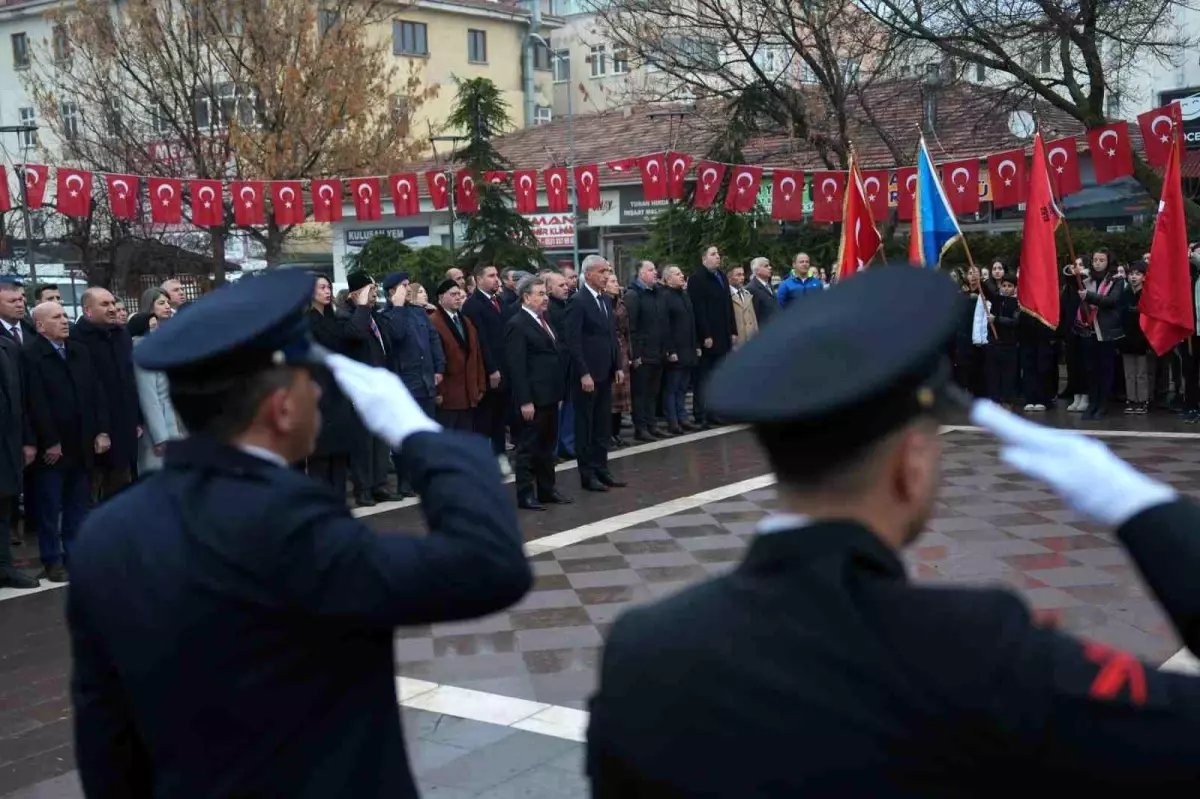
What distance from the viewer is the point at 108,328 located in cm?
848

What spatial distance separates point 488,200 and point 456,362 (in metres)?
14.0

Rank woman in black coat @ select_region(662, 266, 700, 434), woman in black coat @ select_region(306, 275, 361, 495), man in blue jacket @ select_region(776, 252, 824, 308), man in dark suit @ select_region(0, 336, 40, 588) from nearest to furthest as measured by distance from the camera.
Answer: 1. man in dark suit @ select_region(0, 336, 40, 588)
2. woman in black coat @ select_region(306, 275, 361, 495)
3. woman in black coat @ select_region(662, 266, 700, 434)
4. man in blue jacket @ select_region(776, 252, 824, 308)

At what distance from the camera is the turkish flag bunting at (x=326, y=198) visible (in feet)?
54.2

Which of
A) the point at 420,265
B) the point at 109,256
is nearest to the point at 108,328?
the point at 420,265

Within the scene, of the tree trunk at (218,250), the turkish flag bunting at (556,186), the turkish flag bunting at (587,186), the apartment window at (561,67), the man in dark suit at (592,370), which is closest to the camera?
the man in dark suit at (592,370)

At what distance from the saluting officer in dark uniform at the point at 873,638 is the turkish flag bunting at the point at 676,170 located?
15.5 m

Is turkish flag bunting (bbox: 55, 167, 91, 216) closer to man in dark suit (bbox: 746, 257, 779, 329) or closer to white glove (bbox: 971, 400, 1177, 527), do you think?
man in dark suit (bbox: 746, 257, 779, 329)

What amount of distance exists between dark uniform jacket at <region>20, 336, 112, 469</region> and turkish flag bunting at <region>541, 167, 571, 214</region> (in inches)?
371

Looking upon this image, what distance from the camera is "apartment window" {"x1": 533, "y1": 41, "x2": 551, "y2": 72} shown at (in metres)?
47.9

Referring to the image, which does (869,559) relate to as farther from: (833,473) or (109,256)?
(109,256)

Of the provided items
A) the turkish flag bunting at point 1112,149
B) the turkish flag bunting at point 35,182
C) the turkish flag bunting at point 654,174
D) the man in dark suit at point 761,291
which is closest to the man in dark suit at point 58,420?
the turkish flag bunting at point 35,182

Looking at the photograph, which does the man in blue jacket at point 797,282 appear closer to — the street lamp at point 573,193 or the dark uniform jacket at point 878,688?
the street lamp at point 573,193

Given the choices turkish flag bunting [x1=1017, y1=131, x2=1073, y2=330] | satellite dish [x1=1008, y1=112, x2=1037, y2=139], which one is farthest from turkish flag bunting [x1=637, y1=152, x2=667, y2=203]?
satellite dish [x1=1008, y1=112, x2=1037, y2=139]

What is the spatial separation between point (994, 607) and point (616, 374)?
10.5m
